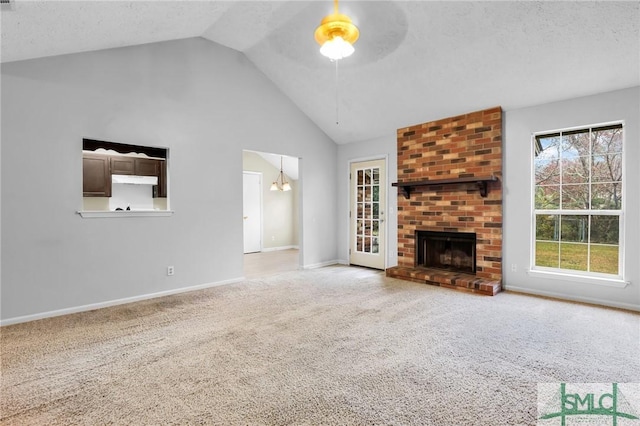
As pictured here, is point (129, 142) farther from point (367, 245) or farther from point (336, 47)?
point (367, 245)

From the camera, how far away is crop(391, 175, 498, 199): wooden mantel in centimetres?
451

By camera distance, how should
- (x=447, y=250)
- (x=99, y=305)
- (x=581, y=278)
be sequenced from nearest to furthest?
(x=99, y=305)
(x=581, y=278)
(x=447, y=250)

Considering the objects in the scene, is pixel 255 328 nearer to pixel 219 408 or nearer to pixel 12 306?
pixel 219 408

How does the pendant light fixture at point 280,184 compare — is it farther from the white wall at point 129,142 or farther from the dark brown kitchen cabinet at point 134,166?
the dark brown kitchen cabinet at point 134,166

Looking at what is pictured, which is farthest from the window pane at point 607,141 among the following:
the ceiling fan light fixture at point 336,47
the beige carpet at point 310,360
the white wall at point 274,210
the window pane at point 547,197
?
the white wall at point 274,210

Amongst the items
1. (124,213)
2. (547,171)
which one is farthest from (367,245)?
(124,213)

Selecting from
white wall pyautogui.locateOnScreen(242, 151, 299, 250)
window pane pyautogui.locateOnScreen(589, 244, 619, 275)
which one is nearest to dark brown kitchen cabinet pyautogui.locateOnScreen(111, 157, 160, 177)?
white wall pyautogui.locateOnScreen(242, 151, 299, 250)

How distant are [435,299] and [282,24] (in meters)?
3.98

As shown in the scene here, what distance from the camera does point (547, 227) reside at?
4379mm

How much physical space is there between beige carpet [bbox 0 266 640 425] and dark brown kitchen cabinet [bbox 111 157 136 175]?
2.43 metres

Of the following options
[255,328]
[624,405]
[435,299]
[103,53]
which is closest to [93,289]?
[255,328]

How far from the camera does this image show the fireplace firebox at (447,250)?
5004 mm

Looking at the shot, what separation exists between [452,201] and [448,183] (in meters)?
0.28

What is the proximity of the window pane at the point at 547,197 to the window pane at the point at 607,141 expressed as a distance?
0.61 metres
